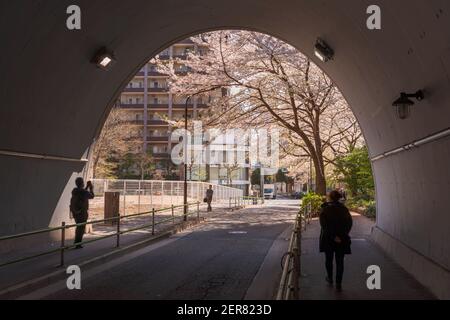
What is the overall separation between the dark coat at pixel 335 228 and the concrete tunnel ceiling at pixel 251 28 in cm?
134

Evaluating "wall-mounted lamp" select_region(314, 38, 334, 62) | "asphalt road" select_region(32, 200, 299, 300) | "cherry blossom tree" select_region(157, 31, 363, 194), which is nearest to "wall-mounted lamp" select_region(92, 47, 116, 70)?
"asphalt road" select_region(32, 200, 299, 300)

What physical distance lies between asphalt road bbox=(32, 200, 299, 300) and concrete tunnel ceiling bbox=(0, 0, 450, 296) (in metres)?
2.74

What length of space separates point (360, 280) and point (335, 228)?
1.49 meters

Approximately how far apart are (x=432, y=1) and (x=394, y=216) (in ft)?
22.1

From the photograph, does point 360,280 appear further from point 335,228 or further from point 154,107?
point 154,107

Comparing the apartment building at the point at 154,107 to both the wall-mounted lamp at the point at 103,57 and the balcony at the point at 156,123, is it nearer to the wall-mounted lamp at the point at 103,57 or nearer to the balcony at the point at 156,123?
the balcony at the point at 156,123

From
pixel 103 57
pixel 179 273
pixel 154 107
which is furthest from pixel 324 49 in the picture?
pixel 154 107

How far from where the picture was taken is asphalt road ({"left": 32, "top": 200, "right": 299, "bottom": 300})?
26.4 ft

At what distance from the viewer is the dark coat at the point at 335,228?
796cm

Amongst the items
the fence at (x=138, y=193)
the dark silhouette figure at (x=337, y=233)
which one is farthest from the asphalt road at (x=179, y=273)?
the fence at (x=138, y=193)

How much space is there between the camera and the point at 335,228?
8.02 meters
